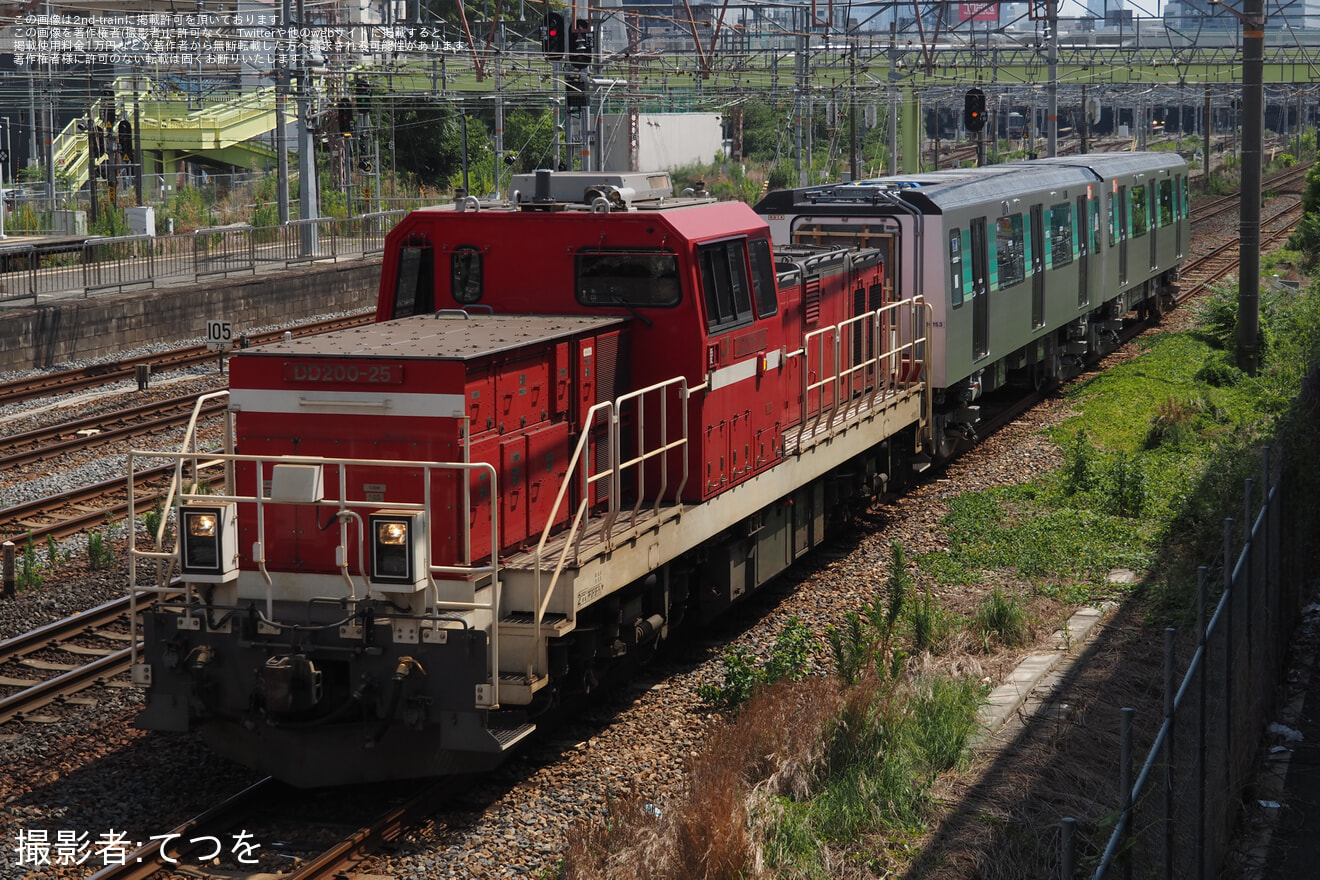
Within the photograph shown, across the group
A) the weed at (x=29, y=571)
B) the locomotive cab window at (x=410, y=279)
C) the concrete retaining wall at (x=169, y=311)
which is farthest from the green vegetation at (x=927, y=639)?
the concrete retaining wall at (x=169, y=311)

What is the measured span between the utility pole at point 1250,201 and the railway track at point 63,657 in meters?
16.8

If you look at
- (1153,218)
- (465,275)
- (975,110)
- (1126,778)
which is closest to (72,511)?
(465,275)

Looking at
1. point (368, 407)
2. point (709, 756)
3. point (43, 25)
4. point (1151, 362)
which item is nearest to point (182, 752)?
point (368, 407)

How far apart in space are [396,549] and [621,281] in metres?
3.19

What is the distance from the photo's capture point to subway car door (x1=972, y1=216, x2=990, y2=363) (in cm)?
1795

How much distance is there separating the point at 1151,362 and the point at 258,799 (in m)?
19.1

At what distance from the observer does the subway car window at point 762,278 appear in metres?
11.6

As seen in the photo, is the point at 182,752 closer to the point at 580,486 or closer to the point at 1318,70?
the point at 580,486

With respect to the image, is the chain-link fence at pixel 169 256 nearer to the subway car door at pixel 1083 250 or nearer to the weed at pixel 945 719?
the subway car door at pixel 1083 250

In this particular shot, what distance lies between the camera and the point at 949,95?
238 feet

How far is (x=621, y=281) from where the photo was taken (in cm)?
1045

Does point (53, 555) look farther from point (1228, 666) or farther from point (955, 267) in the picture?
point (1228, 666)

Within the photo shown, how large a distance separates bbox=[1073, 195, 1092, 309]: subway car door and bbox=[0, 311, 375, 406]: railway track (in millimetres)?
10965

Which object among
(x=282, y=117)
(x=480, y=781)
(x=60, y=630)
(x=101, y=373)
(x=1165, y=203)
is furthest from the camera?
(x=282, y=117)
